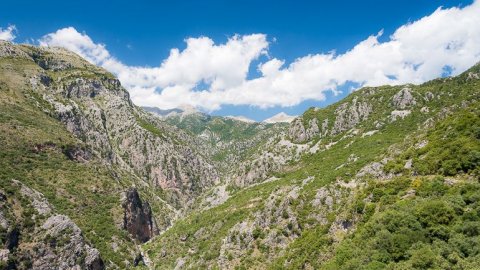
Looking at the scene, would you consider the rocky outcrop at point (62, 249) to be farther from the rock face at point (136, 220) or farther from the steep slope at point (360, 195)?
the rock face at point (136, 220)

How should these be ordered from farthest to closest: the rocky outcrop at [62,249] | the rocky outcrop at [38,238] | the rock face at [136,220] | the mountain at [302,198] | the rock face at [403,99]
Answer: the rock face at [403,99] < the rock face at [136,220] < the rocky outcrop at [62,249] < the rocky outcrop at [38,238] < the mountain at [302,198]

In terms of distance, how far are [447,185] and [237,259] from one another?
2447 inches

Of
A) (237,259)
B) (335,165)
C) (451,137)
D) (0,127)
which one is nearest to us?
(451,137)

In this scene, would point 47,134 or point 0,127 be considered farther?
point 47,134

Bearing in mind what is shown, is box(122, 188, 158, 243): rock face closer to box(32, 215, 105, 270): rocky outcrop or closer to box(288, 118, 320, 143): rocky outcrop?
box(32, 215, 105, 270): rocky outcrop

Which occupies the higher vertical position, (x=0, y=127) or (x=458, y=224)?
(x=0, y=127)

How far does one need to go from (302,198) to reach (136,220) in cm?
8961

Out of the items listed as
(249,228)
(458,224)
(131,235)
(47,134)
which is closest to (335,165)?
(249,228)

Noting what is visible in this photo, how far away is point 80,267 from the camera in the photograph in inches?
4021

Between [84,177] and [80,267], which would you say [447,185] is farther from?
[84,177]

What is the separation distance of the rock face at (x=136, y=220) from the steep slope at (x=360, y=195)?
11.0 meters

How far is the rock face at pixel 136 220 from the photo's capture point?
5999 inches

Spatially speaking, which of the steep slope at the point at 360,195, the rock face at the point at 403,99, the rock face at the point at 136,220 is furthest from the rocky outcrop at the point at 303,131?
the rock face at the point at 136,220

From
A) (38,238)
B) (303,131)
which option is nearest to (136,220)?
(38,238)
